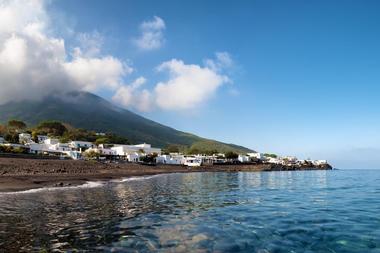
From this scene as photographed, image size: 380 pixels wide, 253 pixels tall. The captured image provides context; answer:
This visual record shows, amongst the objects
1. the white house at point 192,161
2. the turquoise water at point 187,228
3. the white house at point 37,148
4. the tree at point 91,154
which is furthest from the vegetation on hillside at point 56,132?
the turquoise water at point 187,228

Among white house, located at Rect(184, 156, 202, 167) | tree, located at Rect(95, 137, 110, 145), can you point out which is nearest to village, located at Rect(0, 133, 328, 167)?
white house, located at Rect(184, 156, 202, 167)

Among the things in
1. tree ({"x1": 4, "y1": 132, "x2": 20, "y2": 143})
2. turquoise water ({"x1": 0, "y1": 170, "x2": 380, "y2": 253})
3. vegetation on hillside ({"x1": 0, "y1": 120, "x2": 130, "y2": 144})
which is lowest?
turquoise water ({"x1": 0, "y1": 170, "x2": 380, "y2": 253})

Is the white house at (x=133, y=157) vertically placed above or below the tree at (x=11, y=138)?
below

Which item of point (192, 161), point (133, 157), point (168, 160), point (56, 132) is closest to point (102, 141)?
point (56, 132)

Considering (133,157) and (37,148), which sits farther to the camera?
(133,157)

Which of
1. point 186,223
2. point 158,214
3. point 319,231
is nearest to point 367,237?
point 319,231

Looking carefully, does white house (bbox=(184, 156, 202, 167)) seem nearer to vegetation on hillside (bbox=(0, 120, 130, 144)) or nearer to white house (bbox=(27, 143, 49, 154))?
vegetation on hillside (bbox=(0, 120, 130, 144))

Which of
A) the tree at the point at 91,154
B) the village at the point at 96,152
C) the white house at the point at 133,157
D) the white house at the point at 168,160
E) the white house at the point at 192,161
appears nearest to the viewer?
the village at the point at 96,152

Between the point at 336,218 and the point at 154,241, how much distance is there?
11.2m

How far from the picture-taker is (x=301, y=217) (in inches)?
751

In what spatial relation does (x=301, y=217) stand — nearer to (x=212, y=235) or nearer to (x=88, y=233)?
(x=212, y=235)

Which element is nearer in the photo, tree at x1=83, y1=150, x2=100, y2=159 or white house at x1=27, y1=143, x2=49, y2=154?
white house at x1=27, y1=143, x2=49, y2=154

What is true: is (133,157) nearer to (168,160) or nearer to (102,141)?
(168,160)

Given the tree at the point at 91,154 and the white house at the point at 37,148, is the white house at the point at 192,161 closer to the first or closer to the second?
the tree at the point at 91,154
